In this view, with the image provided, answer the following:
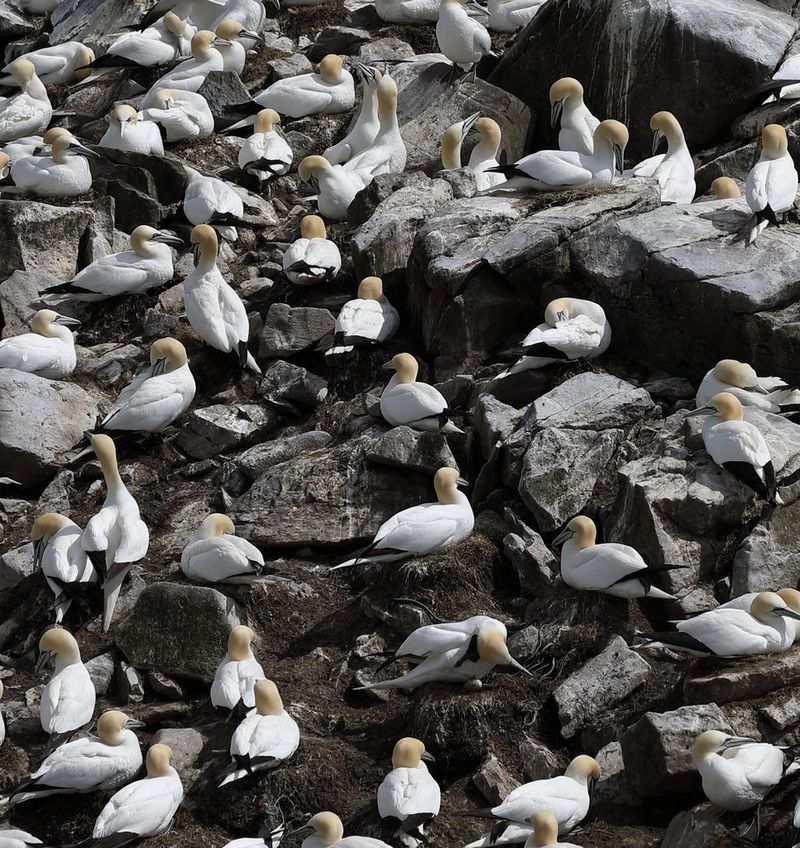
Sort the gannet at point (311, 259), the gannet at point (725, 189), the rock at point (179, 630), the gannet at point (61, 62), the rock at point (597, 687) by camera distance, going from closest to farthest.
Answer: the rock at point (597, 687) < the rock at point (179, 630) < the gannet at point (725, 189) < the gannet at point (311, 259) < the gannet at point (61, 62)

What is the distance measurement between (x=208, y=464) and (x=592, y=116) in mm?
6044

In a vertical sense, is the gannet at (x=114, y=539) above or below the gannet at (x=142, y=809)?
below

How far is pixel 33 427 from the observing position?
1377 cm

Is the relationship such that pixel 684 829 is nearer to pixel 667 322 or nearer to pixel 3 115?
pixel 667 322

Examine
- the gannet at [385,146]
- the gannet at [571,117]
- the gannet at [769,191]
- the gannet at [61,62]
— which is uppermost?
the gannet at [769,191]

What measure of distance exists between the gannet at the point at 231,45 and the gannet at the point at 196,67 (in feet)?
0.38

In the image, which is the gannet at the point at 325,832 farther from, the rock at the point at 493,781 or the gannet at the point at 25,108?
the gannet at the point at 25,108

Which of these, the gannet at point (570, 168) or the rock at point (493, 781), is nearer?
the rock at point (493, 781)

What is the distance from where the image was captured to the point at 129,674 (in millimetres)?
11461

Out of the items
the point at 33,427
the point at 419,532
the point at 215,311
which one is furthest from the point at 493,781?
the point at 215,311

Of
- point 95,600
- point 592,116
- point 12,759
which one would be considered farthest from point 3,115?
point 12,759

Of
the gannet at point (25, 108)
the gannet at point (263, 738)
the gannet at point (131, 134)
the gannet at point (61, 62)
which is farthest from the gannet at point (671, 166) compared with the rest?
the gannet at point (61, 62)

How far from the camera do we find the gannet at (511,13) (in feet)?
66.8

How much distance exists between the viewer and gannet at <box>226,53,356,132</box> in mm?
18812
